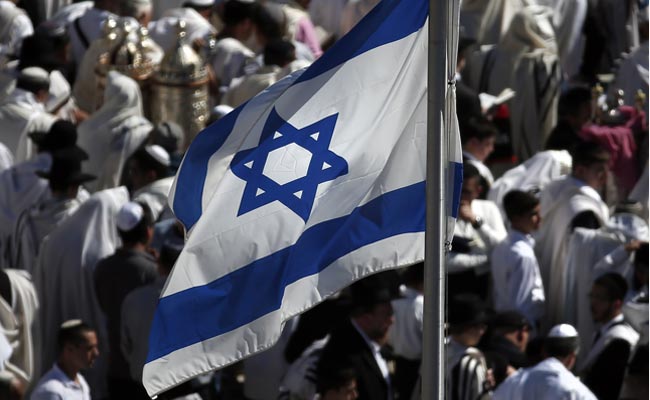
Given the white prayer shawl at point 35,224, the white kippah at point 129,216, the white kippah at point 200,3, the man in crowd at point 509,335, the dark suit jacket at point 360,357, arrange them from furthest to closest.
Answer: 1. the white kippah at point 200,3
2. the white prayer shawl at point 35,224
3. the white kippah at point 129,216
4. the man in crowd at point 509,335
5. the dark suit jacket at point 360,357

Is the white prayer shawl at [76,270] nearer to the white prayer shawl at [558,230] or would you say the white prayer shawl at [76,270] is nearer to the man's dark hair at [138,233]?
the man's dark hair at [138,233]

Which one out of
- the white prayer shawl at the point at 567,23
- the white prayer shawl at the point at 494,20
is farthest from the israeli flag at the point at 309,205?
the white prayer shawl at the point at 567,23

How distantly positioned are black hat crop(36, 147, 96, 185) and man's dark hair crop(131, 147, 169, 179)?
1.55 ft

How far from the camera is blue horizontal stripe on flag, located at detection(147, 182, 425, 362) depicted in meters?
6.28

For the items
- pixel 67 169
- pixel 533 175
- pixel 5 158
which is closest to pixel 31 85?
pixel 5 158

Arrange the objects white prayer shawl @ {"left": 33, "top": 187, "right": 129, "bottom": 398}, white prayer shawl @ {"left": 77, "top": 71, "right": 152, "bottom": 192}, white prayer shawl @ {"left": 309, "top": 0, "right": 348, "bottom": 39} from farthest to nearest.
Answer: white prayer shawl @ {"left": 309, "top": 0, "right": 348, "bottom": 39}
white prayer shawl @ {"left": 77, "top": 71, "right": 152, "bottom": 192}
white prayer shawl @ {"left": 33, "top": 187, "right": 129, "bottom": 398}

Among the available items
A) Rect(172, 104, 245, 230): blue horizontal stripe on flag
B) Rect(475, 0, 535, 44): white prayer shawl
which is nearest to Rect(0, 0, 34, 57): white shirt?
Rect(475, 0, 535, 44): white prayer shawl

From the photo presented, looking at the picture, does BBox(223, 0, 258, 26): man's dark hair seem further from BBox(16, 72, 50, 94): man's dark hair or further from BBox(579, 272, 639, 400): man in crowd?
BBox(579, 272, 639, 400): man in crowd

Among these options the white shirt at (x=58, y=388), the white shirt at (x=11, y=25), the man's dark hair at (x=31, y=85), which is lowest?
the white shirt at (x=11, y=25)

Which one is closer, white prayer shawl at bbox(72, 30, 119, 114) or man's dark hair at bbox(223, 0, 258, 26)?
white prayer shawl at bbox(72, 30, 119, 114)

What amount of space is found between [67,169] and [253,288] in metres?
4.81

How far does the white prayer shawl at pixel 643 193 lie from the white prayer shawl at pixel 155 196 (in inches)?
115

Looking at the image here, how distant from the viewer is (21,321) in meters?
10.2

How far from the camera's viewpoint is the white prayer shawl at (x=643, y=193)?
11.6 meters
